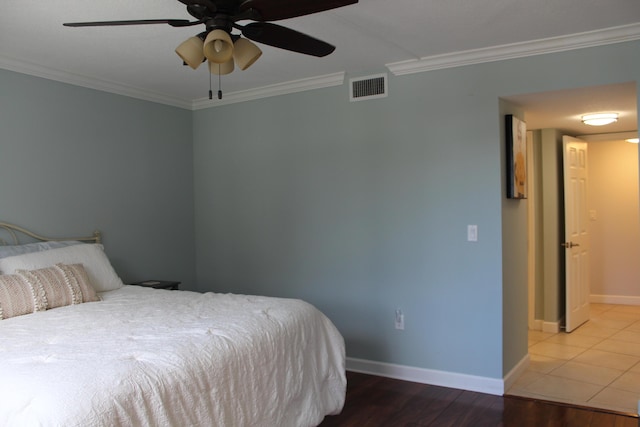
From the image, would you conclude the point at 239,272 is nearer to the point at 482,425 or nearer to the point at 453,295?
the point at 453,295

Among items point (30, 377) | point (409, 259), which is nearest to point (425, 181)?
point (409, 259)

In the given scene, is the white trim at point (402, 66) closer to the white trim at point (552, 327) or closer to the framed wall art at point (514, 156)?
the framed wall art at point (514, 156)

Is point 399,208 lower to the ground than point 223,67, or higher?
lower

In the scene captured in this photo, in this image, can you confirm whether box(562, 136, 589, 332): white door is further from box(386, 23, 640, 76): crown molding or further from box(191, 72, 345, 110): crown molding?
box(191, 72, 345, 110): crown molding

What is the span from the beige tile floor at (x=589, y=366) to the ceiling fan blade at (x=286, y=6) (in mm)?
2923

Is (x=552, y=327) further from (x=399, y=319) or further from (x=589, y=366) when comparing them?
(x=399, y=319)

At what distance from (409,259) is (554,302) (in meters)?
2.22

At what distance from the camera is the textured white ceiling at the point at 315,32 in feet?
8.84

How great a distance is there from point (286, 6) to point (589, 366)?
148 inches

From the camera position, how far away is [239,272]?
477cm

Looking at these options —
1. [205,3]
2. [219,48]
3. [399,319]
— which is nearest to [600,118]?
[399,319]

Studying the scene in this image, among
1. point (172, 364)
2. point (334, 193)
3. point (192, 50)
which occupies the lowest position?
point (172, 364)

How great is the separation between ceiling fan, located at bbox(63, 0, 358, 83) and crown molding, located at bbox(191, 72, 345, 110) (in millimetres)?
1713

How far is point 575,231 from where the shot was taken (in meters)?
5.20
